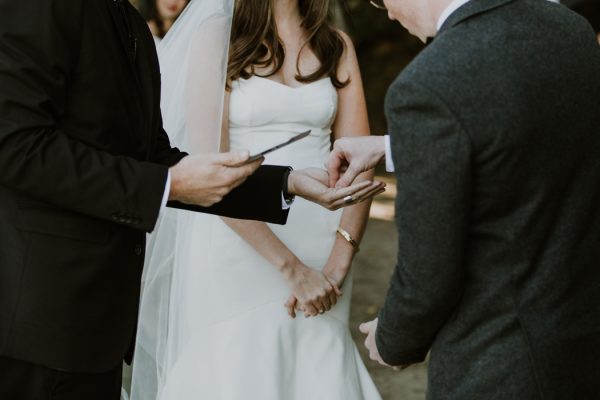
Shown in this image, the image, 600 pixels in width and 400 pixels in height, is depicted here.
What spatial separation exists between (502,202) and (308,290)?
1393 mm

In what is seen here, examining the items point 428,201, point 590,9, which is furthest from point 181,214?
point 590,9

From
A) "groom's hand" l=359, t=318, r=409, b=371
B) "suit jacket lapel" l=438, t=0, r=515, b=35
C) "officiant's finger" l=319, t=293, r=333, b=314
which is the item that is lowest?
"officiant's finger" l=319, t=293, r=333, b=314

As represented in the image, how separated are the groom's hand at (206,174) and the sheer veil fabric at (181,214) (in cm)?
85

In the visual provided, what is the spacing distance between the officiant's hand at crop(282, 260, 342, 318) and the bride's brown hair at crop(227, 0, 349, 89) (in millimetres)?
716

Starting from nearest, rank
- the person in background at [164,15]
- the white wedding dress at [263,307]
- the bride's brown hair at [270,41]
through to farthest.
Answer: the white wedding dress at [263,307], the bride's brown hair at [270,41], the person in background at [164,15]

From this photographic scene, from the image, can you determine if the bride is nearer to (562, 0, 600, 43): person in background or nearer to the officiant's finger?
the officiant's finger

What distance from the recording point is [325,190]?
2.94 metres

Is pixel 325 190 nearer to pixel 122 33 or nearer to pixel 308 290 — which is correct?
pixel 308 290

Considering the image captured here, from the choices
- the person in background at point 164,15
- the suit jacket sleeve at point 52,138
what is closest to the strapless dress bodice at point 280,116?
the suit jacket sleeve at point 52,138

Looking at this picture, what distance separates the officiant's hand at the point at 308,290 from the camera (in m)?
3.26

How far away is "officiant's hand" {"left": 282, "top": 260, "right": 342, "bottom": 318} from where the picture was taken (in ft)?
10.7

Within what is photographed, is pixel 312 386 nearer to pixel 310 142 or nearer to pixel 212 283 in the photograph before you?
pixel 212 283

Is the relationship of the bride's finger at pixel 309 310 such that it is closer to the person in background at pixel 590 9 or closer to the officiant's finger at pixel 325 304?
the officiant's finger at pixel 325 304

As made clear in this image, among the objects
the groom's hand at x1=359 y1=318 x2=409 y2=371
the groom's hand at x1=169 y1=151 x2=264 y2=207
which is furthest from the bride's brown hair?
the groom's hand at x1=359 y1=318 x2=409 y2=371
